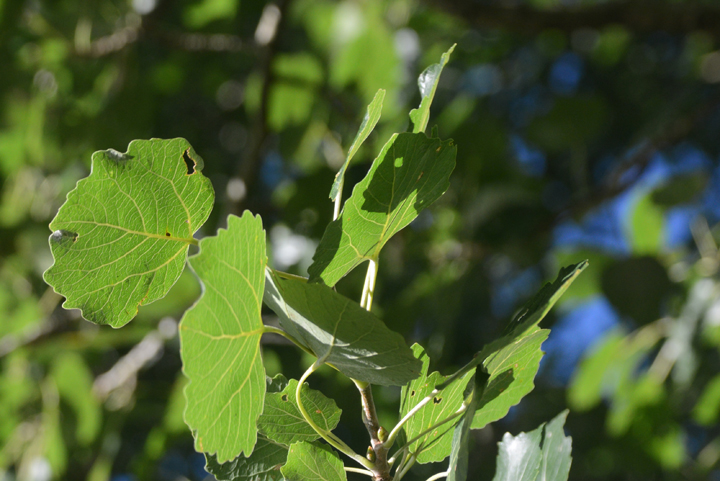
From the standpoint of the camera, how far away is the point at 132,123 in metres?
1.23

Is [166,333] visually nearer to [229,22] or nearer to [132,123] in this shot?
[132,123]

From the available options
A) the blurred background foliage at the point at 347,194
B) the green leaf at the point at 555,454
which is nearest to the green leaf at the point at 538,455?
the green leaf at the point at 555,454

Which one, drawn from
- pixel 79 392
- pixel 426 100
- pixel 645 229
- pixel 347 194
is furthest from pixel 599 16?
pixel 79 392

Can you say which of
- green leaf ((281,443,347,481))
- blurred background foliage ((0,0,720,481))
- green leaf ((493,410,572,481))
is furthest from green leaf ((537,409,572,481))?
blurred background foliage ((0,0,720,481))

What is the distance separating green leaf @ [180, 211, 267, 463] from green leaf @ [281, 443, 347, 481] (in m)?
0.04

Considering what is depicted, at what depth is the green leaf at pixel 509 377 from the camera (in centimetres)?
30

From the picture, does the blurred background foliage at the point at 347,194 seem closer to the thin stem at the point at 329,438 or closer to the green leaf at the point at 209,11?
the green leaf at the point at 209,11

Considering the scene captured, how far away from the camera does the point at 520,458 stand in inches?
12.8

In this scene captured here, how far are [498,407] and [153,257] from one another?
0.20 metres

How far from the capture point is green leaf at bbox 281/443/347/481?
312mm

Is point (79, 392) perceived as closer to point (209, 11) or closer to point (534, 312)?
point (209, 11)

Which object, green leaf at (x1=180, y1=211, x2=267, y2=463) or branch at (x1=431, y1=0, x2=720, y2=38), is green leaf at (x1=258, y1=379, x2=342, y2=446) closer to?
green leaf at (x1=180, y1=211, x2=267, y2=463)

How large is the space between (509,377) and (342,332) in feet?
0.35

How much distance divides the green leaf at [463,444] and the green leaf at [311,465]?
70 millimetres
